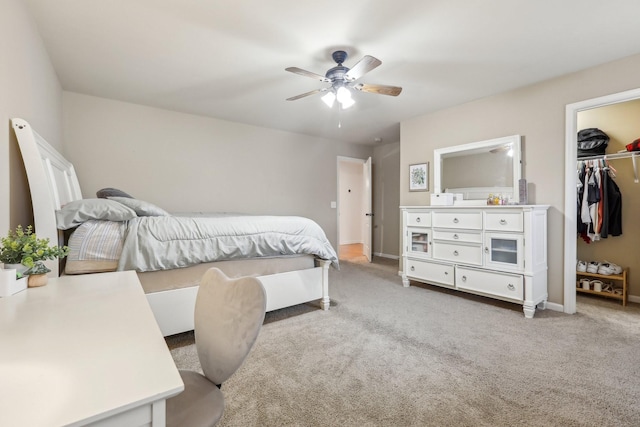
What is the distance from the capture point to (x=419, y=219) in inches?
144

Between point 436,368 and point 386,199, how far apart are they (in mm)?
4346

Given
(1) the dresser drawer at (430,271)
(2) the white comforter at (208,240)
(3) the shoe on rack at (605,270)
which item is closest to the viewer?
(2) the white comforter at (208,240)

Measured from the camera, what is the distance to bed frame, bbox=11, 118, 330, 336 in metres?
1.77

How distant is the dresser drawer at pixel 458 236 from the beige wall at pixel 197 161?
241cm

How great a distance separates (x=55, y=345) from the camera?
26.7 inches

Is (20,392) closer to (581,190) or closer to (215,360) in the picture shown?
(215,360)

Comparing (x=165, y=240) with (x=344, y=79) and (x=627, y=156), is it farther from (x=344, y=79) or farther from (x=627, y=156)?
(x=627, y=156)

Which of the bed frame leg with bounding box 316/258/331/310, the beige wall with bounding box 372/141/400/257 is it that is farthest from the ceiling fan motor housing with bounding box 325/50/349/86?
the beige wall with bounding box 372/141/400/257

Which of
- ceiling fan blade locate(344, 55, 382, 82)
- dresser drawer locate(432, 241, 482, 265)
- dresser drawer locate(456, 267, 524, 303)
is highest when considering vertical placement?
ceiling fan blade locate(344, 55, 382, 82)

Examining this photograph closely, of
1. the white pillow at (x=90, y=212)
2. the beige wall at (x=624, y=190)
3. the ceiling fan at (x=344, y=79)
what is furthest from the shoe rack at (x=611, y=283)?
the white pillow at (x=90, y=212)

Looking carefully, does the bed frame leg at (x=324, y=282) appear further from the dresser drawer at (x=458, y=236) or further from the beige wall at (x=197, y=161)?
the beige wall at (x=197, y=161)

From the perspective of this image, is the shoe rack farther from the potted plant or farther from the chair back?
the potted plant

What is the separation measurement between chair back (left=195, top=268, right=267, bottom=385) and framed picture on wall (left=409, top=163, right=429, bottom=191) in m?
3.58

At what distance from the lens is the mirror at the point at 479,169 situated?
325 cm
